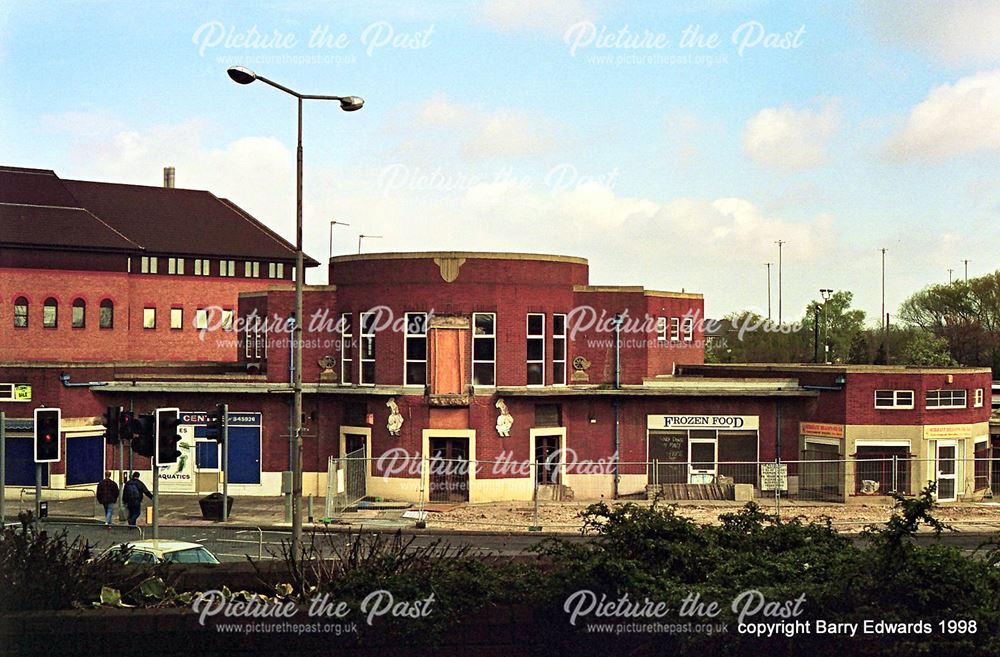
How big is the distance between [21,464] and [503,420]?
16.8m

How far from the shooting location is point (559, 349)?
129 feet

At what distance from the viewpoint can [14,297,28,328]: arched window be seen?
195ft

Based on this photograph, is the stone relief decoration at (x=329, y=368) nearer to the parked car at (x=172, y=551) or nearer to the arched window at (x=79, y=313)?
the parked car at (x=172, y=551)

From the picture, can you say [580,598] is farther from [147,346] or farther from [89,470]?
[147,346]

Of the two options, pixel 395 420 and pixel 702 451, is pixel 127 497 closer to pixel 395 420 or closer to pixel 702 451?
pixel 395 420

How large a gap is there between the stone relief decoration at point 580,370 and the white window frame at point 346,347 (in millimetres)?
7675

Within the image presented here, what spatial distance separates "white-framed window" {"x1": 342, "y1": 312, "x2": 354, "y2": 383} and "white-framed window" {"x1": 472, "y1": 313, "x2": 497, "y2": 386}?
14.7 feet

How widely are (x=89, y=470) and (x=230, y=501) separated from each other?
29.2 feet

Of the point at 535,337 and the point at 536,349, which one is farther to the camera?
the point at 536,349

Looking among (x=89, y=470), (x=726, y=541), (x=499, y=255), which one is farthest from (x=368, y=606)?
(x=89, y=470)

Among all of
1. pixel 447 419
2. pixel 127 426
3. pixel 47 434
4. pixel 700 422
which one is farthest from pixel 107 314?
pixel 127 426

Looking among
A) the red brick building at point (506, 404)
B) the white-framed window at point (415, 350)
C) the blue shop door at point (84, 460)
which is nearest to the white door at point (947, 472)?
the red brick building at point (506, 404)

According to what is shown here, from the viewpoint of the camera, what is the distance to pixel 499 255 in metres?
37.4

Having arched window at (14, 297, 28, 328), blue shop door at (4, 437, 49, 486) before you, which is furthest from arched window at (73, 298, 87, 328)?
blue shop door at (4, 437, 49, 486)
